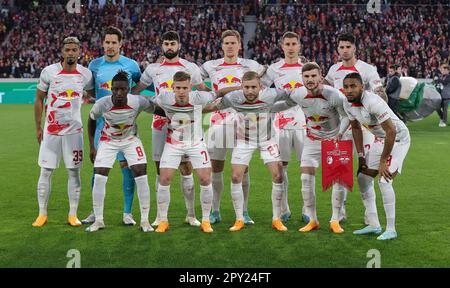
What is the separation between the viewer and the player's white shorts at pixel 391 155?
7.43 m

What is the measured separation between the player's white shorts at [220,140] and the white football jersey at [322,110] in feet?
2.58

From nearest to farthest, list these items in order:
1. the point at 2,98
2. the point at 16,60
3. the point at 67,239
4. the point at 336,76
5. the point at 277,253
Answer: the point at 277,253
the point at 67,239
the point at 336,76
the point at 2,98
the point at 16,60

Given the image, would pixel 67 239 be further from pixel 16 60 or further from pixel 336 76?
pixel 16 60

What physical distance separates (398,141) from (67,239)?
3.53m

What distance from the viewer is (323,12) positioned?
35500 millimetres

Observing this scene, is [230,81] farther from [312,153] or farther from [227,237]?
[227,237]

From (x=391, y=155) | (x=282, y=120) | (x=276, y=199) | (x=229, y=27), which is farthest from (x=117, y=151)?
(x=229, y=27)

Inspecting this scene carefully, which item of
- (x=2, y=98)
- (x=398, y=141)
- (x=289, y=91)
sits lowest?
(x=2, y=98)

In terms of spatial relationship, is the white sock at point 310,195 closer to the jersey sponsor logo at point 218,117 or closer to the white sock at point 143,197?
the jersey sponsor logo at point 218,117

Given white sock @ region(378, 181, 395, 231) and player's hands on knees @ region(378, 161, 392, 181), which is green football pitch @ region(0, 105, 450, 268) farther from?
player's hands on knees @ region(378, 161, 392, 181)

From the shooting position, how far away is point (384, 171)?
7305 mm

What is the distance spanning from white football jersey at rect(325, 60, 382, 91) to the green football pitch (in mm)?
1554

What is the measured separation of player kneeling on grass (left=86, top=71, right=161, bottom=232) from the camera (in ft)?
25.2

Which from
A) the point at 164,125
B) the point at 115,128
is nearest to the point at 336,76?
the point at 164,125
